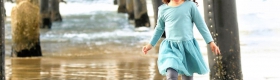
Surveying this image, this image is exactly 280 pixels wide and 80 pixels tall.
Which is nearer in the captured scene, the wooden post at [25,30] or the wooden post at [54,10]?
the wooden post at [25,30]

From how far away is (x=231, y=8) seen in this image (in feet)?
24.0

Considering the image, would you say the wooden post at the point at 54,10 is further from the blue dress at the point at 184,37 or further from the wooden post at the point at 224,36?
the blue dress at the point at 184,37

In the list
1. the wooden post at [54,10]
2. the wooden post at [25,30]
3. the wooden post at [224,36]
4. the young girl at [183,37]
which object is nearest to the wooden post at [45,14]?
the wooden post at [54,10]

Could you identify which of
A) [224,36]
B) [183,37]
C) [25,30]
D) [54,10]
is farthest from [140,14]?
[183,37]

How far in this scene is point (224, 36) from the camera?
728cm

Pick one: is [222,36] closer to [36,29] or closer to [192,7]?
[192,7]

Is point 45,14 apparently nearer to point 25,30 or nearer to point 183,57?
point 25,30

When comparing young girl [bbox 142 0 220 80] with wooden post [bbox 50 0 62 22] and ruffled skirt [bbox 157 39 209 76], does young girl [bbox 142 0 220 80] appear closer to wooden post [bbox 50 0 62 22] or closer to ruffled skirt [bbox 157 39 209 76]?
ruffled skirt [bbox 157 39 209 76]

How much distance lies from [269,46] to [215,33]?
865cm

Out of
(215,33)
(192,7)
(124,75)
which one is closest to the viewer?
(192,7)

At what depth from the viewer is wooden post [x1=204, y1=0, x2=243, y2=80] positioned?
286 inches

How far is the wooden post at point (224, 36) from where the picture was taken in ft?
23.8

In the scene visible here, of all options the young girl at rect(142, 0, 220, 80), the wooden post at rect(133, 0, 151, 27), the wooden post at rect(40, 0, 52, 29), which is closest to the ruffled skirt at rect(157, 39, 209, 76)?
the young girl at rect(142, 0, 220, 80)

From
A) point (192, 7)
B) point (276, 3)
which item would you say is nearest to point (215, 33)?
point (192, 7)
